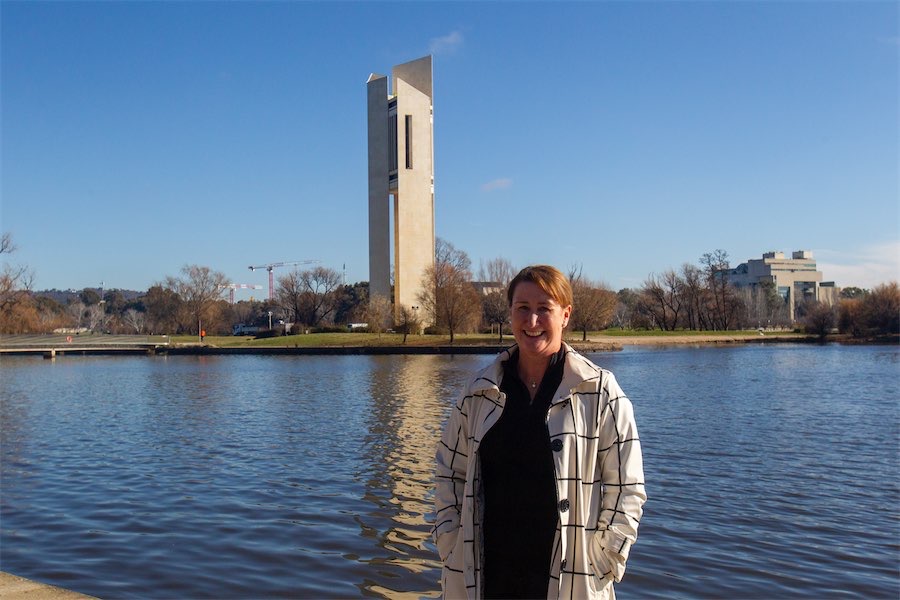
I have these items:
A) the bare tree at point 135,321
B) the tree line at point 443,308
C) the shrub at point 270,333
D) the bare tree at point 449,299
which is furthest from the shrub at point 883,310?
the bare tree at point 135,321

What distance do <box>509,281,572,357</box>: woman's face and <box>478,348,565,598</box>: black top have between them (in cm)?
12

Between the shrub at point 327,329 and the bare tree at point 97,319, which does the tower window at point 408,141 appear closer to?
the shrub at point 327,329

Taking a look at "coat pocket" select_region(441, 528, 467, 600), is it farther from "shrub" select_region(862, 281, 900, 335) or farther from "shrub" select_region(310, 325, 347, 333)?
"shrub" select_region(862, 281, 900, 335)

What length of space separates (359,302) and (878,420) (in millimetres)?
73730

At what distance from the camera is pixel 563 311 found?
295cm

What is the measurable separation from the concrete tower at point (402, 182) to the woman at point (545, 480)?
57.7 metres

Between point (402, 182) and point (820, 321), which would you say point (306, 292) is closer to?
point (402, 182)

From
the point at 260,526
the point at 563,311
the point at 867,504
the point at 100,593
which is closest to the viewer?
the point at 563,311

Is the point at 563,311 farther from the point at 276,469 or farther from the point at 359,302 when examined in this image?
the point at 359,302

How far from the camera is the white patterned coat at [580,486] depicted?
2672mm

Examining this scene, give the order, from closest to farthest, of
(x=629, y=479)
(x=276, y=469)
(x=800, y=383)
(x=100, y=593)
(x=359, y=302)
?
(x=629, y=479) < (x=100, y=593) < (x=276, y=469) < (x=800, y=383) < (x=359, y=302)

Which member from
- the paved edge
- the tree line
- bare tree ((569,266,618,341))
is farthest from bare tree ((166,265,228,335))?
the paved edge

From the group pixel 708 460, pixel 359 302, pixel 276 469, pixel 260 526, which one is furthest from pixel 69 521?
pixel 359 302

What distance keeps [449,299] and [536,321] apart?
5034 cm
